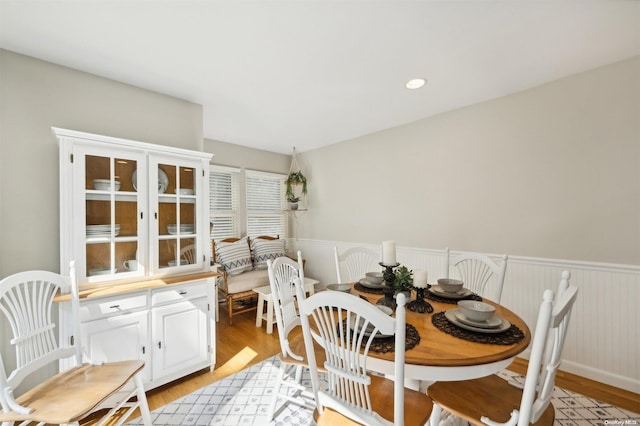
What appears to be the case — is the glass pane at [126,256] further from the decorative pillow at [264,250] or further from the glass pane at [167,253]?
the decorative pillow at [264,250]

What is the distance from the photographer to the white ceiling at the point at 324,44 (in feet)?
4.96

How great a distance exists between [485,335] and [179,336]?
226cm

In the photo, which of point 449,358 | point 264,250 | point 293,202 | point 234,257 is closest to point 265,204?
point 293,202

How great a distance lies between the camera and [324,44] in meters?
1.81

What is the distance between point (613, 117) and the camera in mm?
2094

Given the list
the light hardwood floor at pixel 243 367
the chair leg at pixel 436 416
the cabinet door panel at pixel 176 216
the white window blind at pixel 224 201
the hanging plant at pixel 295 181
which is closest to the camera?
the chair leg at pixel 436 416

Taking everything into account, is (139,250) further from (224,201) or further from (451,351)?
(451,351)

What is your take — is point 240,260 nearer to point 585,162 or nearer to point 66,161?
point 66,161

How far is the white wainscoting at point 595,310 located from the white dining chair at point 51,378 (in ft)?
10.7

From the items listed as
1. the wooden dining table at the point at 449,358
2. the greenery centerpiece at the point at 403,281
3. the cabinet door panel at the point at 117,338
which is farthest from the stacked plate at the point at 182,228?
the wooden dining table at the point at 449,358

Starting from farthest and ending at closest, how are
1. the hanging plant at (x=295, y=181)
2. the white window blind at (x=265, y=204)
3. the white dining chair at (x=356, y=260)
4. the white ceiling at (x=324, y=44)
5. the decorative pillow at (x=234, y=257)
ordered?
the hanging plant at (x=295, y=181), the white window blind at (x=265, y=204), the decorative pillow at (x=234, y=257), the white dining chair at (x=356, y=260), the white ceiling at (x=324, y=44)

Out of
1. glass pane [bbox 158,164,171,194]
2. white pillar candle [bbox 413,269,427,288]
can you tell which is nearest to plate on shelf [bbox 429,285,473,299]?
white pillar candle [bbox 413,269,427,288]

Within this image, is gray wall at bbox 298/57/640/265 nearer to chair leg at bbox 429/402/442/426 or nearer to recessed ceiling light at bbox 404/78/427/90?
recessed ceiling light at bbox 404/78/427/90

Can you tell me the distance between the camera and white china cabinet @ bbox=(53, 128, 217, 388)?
1840 mm
